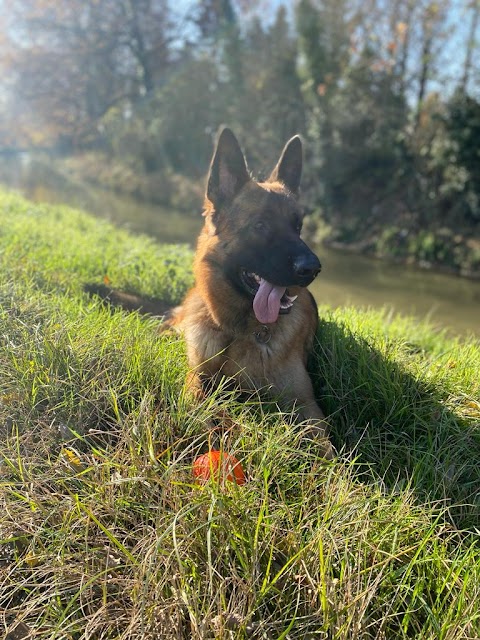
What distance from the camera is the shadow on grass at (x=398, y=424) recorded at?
2.40 metres

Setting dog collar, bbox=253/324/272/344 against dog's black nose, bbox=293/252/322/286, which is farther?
dog collar, bbox=253/324/272/344

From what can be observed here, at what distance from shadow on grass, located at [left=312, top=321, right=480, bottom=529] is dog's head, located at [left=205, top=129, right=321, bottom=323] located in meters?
0.65

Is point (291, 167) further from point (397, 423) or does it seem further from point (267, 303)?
point (397, 423)

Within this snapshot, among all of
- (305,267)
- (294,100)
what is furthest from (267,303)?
(294,100)

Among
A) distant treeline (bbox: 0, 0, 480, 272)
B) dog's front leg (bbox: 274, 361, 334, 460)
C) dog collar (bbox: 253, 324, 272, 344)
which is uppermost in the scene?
distant treeline (bbox: 0, 0, 480, 272)

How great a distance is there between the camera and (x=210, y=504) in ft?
6.14

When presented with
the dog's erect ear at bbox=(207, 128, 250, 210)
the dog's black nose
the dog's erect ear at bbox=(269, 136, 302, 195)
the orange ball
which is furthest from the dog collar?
the dog's erect ear at bbox=(269, 136, 302, 195)

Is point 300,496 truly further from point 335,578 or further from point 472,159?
point 472,159

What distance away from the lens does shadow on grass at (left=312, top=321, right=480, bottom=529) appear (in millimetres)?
2398

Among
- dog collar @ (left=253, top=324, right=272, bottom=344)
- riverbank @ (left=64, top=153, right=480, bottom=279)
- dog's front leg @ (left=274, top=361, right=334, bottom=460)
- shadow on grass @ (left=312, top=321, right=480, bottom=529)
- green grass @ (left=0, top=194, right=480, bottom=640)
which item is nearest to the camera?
green grass @ (left=0, top=194, right=480, bottom=640)

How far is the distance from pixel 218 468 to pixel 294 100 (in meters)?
21.9

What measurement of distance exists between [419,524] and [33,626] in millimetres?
1546

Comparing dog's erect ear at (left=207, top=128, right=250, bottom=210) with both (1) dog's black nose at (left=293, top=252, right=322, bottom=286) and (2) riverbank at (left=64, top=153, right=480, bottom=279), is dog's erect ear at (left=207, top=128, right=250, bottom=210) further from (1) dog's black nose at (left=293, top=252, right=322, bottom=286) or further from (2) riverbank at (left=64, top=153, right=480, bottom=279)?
(2) riverbank at (left=64, top=153, right=480, bottom=279)

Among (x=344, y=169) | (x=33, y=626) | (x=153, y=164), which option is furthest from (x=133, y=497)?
(x=153, y=164)
